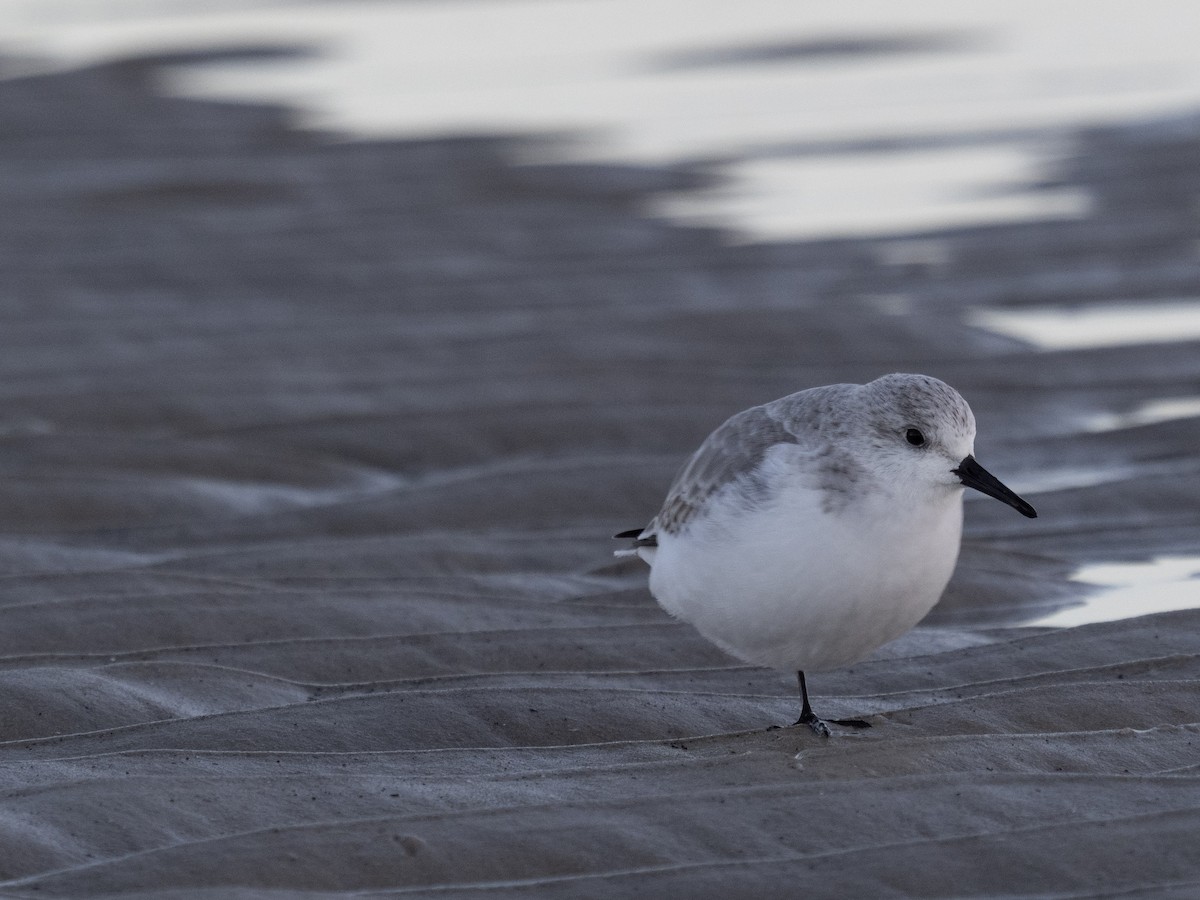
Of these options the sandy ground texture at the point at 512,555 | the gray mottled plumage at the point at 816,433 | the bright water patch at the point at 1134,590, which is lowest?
the bright water patch at the point at 1134,590

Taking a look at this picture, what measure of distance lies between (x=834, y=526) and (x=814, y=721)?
18.9 inches

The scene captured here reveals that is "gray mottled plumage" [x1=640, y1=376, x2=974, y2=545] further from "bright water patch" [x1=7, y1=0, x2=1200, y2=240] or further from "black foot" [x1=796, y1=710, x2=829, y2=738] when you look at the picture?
"bright water patch" [x1=7, y1=0, x2=1200, y2=240]

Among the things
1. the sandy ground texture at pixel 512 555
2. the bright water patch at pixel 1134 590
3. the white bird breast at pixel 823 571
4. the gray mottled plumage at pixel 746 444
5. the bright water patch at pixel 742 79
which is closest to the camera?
the sandy ground texture at pixel 512 555

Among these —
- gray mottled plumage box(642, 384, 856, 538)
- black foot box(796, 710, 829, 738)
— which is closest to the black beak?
gray mottled plumage box(642, 384, 856, 538)

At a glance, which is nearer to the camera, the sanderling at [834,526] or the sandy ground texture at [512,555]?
the sandy ground texture at [512,555]

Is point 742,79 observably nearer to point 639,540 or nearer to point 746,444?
point 639,540

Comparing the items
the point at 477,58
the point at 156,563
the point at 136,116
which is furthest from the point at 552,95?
the point at 156,563

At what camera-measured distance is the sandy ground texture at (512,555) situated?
11.0 feet

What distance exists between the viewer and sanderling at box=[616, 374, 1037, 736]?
391 centimetres

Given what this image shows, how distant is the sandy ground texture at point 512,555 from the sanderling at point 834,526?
0.24m

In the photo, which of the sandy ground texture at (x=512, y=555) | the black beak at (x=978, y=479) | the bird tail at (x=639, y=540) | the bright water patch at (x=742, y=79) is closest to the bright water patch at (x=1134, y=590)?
the sandy ground texture at (x=512, y=555)

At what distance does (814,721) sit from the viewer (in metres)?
4.08

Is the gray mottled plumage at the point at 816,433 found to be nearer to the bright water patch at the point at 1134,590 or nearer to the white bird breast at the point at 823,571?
the white bird breast at the point at 823,571

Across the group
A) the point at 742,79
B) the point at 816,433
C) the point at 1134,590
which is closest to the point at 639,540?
the point at 816,433
